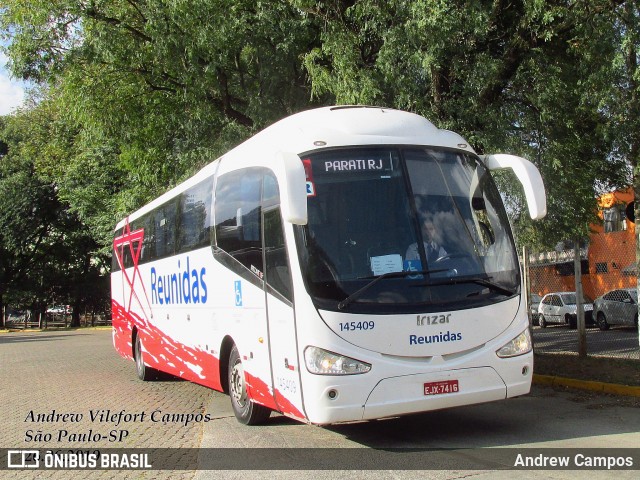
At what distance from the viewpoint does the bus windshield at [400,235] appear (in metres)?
6.88

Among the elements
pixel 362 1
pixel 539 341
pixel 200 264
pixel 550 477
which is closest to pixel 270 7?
pixel 362 1

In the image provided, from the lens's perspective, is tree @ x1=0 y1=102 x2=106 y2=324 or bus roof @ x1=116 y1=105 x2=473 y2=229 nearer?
bus roof @ x1=116 y1=105 x2=473 y2=229

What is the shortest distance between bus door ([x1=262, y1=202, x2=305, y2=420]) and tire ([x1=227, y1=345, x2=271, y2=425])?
1.14 meters

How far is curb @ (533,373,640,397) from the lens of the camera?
9802 mm

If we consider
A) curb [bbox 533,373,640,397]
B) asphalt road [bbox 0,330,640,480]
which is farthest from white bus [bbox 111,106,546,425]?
curb [bbox 533,373,640,397]

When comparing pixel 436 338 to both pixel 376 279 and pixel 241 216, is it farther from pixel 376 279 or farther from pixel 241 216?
pixel 241 216

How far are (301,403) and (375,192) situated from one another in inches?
88.2

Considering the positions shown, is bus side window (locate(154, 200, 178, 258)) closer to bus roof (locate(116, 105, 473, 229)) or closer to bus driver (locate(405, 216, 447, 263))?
bus roof (locate(116, 105, 473, 229))

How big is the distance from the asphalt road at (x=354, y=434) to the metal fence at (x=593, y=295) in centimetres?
863

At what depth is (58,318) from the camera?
7956cm

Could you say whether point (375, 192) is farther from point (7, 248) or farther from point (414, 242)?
point (7, 248)

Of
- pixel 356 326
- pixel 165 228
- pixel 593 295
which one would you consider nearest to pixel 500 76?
pixel 165 228

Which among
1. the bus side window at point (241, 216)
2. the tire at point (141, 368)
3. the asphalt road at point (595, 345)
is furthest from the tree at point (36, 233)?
the bus side window at point (241, 216)

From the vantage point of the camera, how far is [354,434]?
7.90 metres
